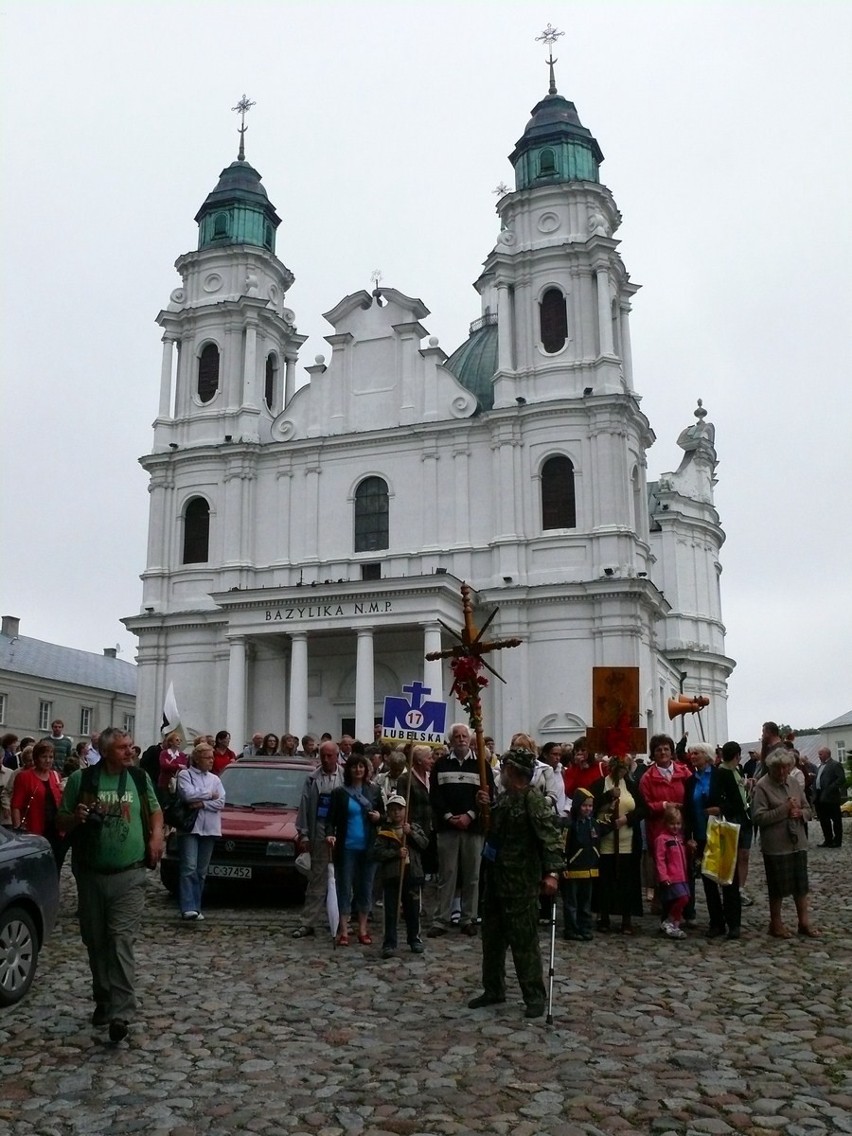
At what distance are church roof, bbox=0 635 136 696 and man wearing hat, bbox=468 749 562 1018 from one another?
43.9 m

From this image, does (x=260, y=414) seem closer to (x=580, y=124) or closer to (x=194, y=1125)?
(x=580, y=124)

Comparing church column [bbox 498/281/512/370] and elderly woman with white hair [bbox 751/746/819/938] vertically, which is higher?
church column [bbox 498/281/512/370]

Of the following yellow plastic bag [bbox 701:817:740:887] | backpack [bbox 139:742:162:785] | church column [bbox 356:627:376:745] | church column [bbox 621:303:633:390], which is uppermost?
church column [bbox 621:303:633:390]

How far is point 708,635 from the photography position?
160 ft

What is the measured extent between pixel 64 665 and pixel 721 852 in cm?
4725

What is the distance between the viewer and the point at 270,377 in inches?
1510

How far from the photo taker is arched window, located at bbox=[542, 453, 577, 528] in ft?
104

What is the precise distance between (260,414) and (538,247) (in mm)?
10804

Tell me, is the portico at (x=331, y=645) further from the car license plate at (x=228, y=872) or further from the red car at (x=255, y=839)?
the car license plate at (x=228, y=872)

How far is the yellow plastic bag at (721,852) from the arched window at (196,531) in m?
27.1

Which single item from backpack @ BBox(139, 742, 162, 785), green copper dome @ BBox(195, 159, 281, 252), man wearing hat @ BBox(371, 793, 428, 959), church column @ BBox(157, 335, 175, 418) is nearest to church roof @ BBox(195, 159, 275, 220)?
green copper dome @ BBox(195, 159, 281, 252)

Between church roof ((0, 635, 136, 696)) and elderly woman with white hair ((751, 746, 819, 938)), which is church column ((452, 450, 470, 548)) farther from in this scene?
church roof ((0, 635, 136, 696))

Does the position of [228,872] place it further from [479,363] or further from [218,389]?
[479,363]

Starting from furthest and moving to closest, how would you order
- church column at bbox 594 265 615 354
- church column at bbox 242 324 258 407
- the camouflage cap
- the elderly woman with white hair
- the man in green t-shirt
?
church column at bbox 242 324 258 407
church column at bbox 594 265 615 354
the elderly woman with white hair
the camouflage cap
the man in green t-shirt
